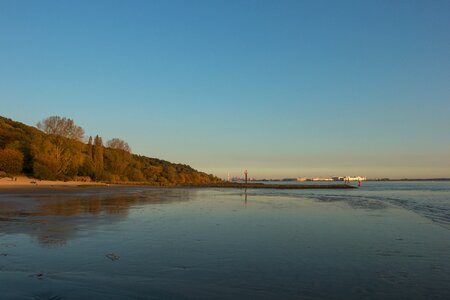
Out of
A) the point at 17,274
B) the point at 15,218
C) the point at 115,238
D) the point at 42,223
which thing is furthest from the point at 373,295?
the point at 15,218

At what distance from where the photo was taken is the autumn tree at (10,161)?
58969 millimetres

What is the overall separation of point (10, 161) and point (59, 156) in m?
10.1

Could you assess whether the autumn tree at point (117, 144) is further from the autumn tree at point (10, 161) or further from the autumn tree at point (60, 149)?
the autumn tree at point (10, 161)

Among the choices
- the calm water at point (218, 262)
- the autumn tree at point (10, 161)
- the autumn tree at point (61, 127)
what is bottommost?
the calm water at point (218, 262)

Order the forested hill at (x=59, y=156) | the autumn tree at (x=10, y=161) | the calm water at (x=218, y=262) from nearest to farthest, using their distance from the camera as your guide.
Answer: the calm water at (x=218, y=262) < the autumn tree at (x=10, y=161) < the forested hill at (x=59, y=156)

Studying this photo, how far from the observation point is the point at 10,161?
2339 inches

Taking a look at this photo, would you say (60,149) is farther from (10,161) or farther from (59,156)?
(10,161)

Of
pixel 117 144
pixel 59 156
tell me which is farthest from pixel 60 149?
pixel 117 144

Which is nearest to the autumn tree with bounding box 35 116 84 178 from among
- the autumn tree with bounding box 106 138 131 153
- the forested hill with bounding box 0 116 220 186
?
the forested hill with bounding box 0 116 220 186

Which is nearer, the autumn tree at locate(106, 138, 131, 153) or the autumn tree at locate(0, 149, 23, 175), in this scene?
the autumn tree at locate(0, 149, 23, 175)

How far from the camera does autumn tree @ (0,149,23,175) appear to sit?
59.0 metres

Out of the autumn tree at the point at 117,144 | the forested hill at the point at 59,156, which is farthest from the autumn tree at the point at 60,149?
the autumn tree at the point at 117,144

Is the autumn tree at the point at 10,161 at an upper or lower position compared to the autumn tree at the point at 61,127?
lower

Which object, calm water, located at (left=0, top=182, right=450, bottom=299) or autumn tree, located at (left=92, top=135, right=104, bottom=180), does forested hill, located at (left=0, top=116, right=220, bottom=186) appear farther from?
calm water, located at (left=0, top=182, right=450, bottom=299)
